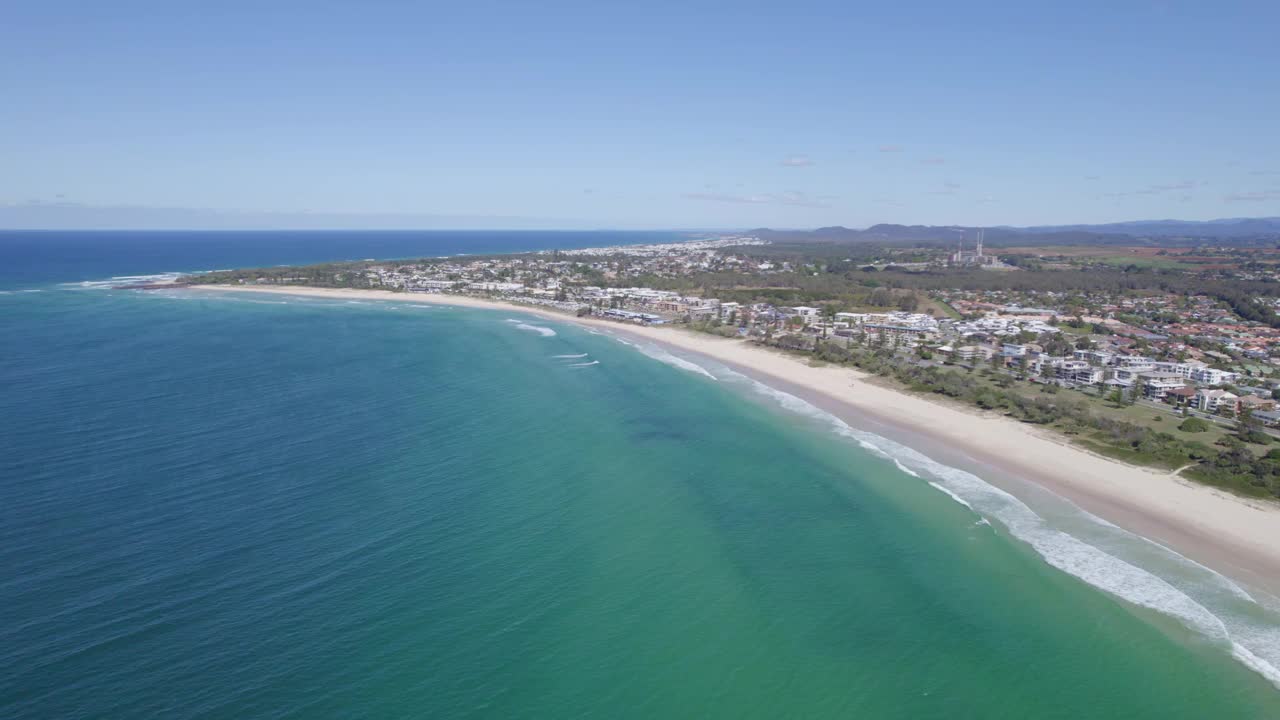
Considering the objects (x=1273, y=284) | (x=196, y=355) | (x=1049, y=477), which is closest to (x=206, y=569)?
(x=1049, y=477)

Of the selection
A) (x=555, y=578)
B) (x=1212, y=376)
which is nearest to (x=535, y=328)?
(x=555, y=578)

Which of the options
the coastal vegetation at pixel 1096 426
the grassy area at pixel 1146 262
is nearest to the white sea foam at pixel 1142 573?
the coastal vegetation at pixel 1096 426

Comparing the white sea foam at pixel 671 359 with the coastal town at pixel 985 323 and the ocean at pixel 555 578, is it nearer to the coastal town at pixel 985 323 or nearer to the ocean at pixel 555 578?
the coastal town at pixel 985 323

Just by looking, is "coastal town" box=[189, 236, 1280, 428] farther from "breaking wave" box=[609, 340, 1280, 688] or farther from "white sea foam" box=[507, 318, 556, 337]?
"breaking wave" box=[609, 340, 1280, 688]

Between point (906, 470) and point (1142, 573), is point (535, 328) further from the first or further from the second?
point (1142, 573)

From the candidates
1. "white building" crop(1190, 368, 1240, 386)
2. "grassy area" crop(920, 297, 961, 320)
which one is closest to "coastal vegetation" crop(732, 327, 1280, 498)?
"white building" crop(1190, 368, 1240, 386)
